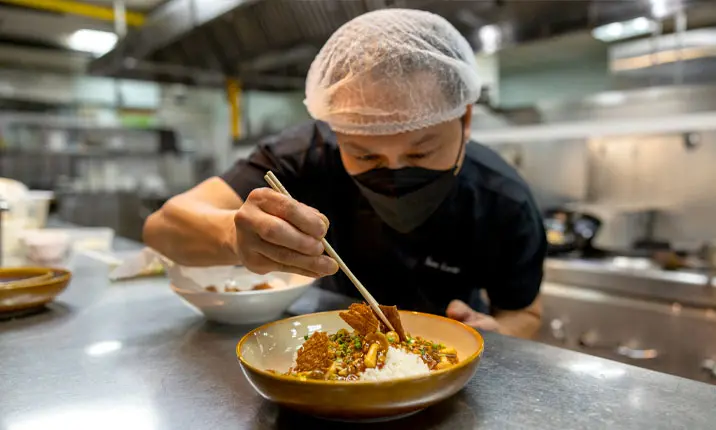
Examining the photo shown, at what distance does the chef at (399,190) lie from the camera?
1.19 metres

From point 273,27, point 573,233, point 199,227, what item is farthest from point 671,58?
point 199,227

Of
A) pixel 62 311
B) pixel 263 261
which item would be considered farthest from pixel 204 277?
pixel 263 261

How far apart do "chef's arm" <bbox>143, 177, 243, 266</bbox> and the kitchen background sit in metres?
0.60

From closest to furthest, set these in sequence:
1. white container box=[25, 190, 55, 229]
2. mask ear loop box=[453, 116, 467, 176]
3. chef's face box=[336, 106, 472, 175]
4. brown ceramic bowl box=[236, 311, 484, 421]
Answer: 1. brown ceramic bowl box=[236, 311, 484, 421]
2. chef's face box=[336, 106, 472, 175]
3. mask ear loop box=[453, 116, 467, 176]
4. white container box=[25, 190, 55, 229]

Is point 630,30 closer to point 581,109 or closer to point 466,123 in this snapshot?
point 581,109

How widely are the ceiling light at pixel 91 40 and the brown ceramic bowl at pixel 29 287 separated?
570 cm

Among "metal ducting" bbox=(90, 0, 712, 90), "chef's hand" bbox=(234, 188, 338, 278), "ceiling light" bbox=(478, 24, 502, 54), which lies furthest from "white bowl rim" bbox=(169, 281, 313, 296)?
"ceiling light" bbox=(478, 24, 502, 54)

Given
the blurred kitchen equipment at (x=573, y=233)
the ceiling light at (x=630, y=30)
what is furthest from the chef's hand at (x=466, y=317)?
the ceiling light at (x=630, y=30)

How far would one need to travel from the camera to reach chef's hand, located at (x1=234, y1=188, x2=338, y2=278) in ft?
2.67

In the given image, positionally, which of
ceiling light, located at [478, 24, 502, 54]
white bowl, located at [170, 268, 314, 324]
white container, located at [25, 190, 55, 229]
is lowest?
white bowl, located at [170, 268, 314, 324]

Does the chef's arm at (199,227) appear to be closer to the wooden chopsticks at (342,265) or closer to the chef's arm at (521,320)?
the wooden chopsticks at (342,265)

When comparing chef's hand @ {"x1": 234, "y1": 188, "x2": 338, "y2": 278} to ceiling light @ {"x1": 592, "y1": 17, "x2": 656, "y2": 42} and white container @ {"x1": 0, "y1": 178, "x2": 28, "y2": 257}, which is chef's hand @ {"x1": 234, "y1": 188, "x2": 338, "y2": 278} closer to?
white container @ {"x1": 0, "y1": 178, "x2": 28, "y2": 257}

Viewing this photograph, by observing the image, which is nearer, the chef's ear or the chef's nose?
the chef's nose

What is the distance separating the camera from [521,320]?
4.76ft
